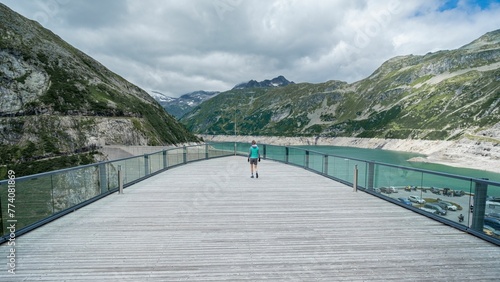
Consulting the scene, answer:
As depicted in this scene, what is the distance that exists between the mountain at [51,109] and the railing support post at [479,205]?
82.7m

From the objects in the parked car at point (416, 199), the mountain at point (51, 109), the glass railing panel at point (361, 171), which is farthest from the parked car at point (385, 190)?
the mountain at point (51, 109)

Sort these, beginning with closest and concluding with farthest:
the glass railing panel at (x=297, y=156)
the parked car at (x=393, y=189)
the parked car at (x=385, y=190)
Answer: the parked car at (x=393, y=189) < the parked car at (x=385, y=190) < the glass railing panel at (x=297, y=156)

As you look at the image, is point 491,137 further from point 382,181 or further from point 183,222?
point 183,222

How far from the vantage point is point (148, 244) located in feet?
15.7

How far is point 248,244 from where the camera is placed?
476 centimetres

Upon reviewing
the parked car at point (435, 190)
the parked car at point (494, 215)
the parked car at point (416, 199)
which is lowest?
the parked car at point (416, 199)

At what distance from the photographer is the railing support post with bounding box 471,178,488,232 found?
5111mm

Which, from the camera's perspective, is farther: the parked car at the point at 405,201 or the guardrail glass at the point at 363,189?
the parked car at the point at 405,201

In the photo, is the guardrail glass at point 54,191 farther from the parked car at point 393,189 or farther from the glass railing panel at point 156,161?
the parked car at point 393,189

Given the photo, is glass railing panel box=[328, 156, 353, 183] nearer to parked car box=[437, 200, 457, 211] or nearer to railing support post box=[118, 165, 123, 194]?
parked car box=[437, 200, 457, 211]

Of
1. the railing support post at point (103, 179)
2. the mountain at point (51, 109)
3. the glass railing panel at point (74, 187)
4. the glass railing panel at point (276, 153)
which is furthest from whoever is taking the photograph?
the mountain at point (51, 109)

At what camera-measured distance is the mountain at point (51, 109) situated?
72.5 meters

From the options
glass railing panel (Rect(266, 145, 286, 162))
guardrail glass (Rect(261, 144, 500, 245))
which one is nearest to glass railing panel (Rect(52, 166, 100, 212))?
guardrail glass (Rect(261, 144, 500, 245))

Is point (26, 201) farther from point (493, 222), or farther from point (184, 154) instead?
point (184, 154)
